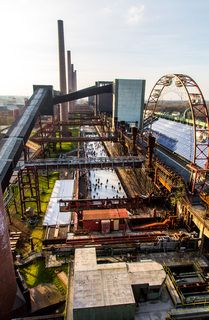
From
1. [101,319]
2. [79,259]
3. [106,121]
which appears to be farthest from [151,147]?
[106,121]

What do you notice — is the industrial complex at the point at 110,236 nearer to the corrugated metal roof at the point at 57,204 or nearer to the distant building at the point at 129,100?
the corrugated metal roof at the point at 57,204

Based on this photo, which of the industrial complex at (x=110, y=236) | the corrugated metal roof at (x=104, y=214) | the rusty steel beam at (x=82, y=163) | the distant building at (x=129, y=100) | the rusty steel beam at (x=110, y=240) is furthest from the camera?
the distant building at (x=129, y=100)

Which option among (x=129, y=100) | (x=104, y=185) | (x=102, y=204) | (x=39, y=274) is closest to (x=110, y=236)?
(x=102, y=204)

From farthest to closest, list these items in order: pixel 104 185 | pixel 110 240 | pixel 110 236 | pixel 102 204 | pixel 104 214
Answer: pixel 104 185 → pixel 102 204 → pixel 104 214 → pixel 110 236 → pixel 110 240

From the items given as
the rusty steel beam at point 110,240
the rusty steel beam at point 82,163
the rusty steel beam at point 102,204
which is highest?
the rusty steel beam at point 82,163

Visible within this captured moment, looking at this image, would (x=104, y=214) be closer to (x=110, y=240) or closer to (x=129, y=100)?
(x=110, y=240)

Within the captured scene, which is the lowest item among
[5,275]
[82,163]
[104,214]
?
[104,214]

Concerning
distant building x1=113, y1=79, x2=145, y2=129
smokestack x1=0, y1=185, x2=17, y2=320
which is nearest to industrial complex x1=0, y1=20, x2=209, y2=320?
smokestack x1=0, y1=185, x2=17, y2=320

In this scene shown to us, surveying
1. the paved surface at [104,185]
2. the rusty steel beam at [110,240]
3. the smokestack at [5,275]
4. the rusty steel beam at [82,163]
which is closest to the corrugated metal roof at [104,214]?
the rusty steel beam at [110,240]
